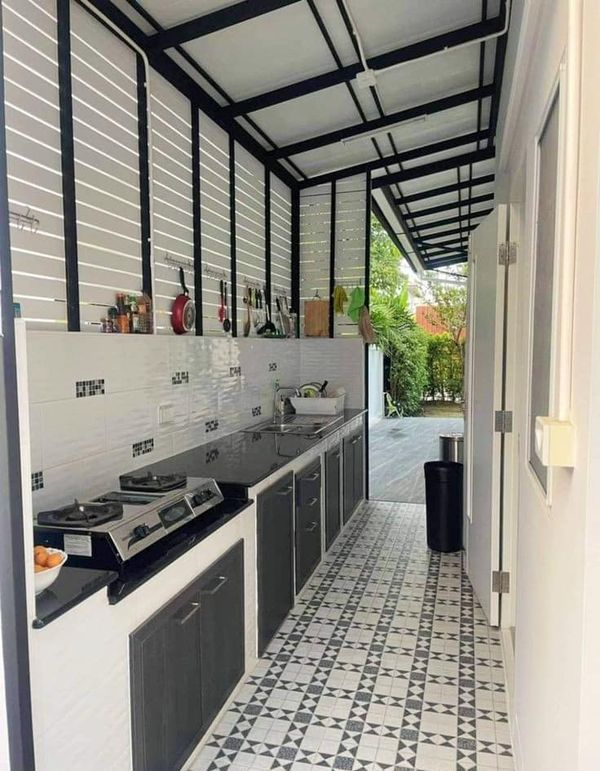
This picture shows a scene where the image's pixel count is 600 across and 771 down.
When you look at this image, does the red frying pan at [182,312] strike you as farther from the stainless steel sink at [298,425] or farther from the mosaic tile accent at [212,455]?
the stainless steel sink at [298,425]

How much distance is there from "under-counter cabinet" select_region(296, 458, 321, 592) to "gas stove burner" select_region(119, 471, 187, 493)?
3.25 ft

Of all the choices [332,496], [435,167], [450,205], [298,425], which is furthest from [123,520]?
[450,205]

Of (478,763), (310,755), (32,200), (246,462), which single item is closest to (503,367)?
(246,462)

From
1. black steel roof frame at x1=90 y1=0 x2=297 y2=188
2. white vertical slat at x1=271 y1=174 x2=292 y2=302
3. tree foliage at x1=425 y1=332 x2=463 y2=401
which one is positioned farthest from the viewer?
tree foliage at x1=425 y1=332 x2=463 y2=401

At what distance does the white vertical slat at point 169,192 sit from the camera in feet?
9.73

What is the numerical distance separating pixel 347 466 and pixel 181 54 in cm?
293

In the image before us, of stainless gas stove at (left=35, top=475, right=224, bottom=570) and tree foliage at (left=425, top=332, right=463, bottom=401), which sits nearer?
stainless gas stove at (left=35, top=475, right=224, bottom=570)

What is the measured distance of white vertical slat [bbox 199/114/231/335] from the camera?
3549 millimetres

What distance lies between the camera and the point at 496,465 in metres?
3.04

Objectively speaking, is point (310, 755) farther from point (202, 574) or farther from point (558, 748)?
point (558, 748)

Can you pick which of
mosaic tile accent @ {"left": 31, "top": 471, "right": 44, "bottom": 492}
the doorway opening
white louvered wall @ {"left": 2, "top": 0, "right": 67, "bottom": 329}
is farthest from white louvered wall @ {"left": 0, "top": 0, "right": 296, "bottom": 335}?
the doorway opening

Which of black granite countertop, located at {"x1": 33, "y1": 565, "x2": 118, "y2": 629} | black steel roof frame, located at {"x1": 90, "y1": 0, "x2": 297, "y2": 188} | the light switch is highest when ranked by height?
black steel roof frame, located at {"x1": 90, "y1": 0, "x2": 297, "y2": 188}

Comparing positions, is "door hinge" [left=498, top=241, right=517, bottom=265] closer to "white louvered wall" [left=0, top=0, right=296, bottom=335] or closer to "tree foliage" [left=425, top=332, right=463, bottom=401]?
"white louvered wall" [left=0, top=0, right=296, bottom=335]

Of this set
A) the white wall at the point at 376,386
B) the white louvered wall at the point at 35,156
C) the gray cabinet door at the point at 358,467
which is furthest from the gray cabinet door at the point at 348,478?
the white wall at the point at 376,386
